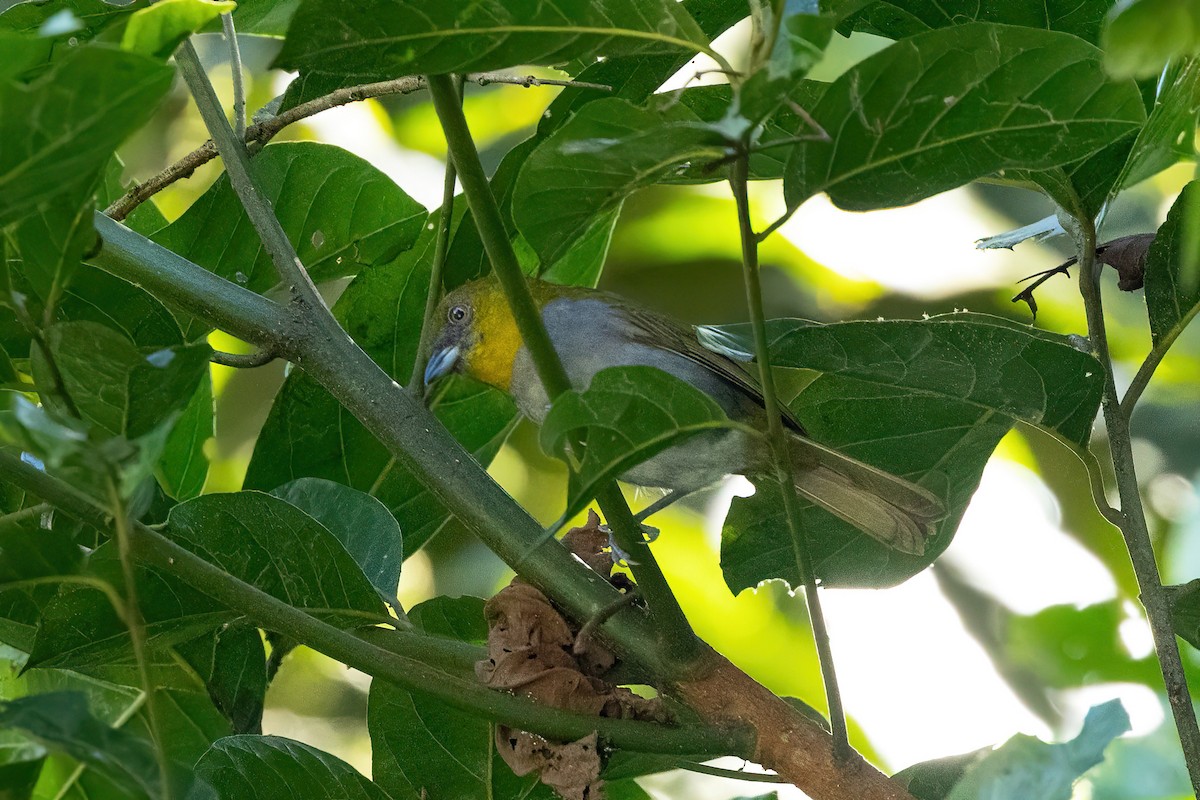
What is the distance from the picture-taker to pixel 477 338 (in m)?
2.68

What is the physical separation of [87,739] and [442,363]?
1632 millimetres

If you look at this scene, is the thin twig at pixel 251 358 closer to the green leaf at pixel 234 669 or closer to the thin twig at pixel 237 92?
the thin twig at pixel 237 92

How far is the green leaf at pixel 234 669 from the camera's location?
174cm

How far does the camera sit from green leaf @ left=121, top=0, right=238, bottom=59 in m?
1.02

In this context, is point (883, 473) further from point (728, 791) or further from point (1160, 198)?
point (1160, 198)

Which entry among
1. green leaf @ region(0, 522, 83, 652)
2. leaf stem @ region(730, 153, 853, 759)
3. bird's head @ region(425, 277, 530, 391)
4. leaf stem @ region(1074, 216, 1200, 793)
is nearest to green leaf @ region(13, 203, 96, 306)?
green leaf @ region(0, 522, 83, 652)

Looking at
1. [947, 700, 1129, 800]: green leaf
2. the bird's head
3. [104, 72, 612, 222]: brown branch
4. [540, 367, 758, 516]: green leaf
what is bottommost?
[947, 700, 1129, 800]: green leaf

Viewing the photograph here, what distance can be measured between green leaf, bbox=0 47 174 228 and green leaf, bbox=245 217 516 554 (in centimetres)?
101

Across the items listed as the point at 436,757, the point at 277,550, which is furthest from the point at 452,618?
the point at 277,550

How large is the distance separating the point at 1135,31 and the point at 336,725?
3.75 meters

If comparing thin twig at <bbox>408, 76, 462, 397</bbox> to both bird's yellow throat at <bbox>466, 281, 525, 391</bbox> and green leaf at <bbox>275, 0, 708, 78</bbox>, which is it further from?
bird's yellow throat at <bbox>466, 281, 525, 391</bbox>

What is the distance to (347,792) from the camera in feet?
5.08

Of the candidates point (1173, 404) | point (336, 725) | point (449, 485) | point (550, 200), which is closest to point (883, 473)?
point (449, 485)

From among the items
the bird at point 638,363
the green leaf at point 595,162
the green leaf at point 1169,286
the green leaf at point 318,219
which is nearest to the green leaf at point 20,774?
the green leaf at point 595,162
